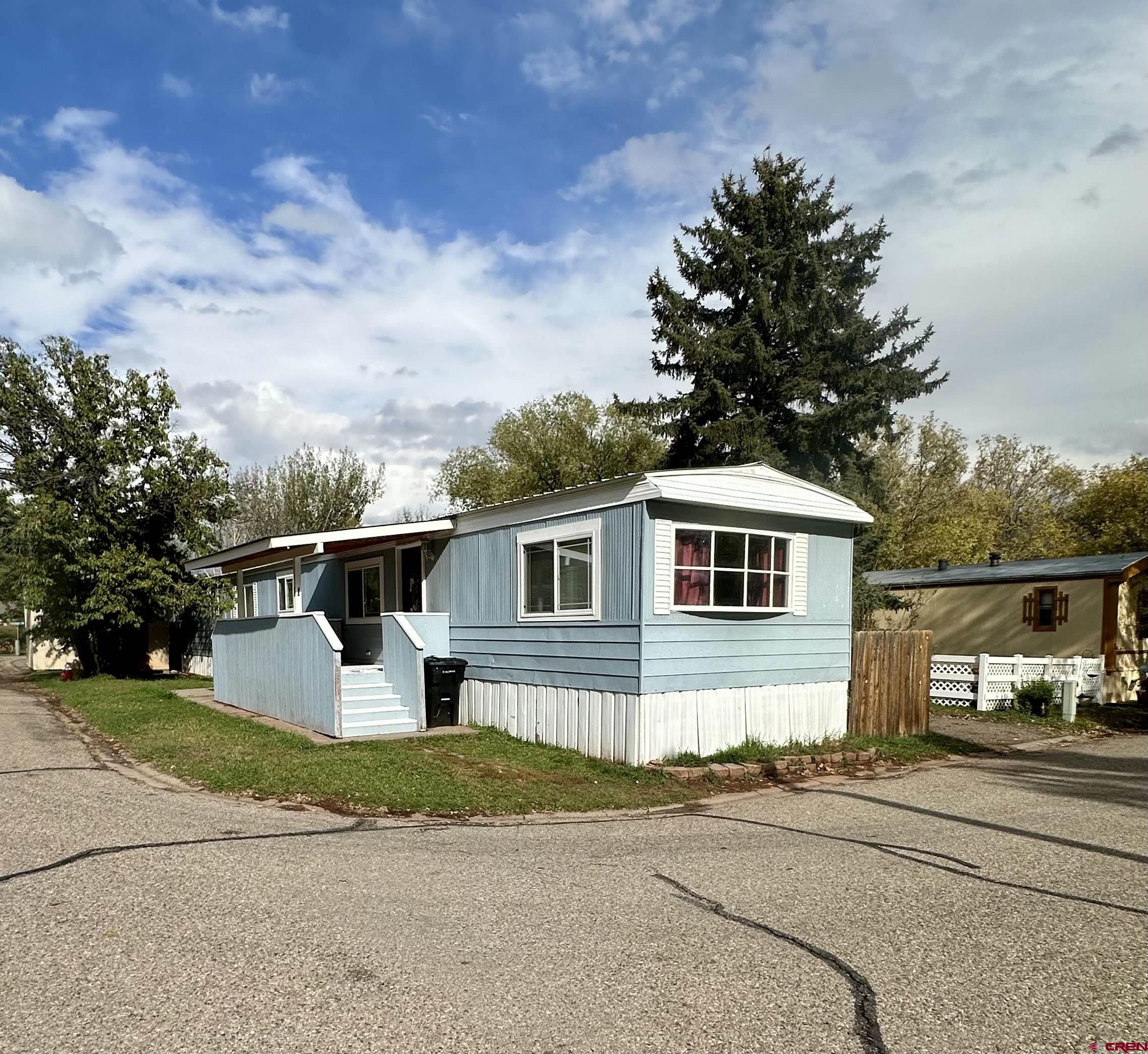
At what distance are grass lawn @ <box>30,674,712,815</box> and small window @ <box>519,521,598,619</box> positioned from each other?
5.73 ft

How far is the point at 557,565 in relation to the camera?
11.2 meters

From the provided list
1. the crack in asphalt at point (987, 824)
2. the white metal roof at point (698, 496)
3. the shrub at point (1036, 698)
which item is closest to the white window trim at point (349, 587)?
the white metal roof at point (698, 496)

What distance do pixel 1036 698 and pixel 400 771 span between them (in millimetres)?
12853

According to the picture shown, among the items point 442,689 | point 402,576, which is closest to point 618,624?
point 442,689

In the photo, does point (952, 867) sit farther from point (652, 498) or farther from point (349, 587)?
point (349, 587)

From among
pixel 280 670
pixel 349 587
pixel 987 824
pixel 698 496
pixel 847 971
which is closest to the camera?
pixel 847 971

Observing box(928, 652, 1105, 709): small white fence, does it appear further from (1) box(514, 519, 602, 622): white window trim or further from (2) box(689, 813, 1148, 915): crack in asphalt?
(2) box(689, 813, 1148, 915): crack in asphalt

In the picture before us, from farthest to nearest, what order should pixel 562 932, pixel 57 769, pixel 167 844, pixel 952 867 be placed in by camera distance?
pixel 57 769, pixel 167 844, pixel 952 867, pixel 562 932

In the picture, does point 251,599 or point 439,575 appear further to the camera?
point 251,599

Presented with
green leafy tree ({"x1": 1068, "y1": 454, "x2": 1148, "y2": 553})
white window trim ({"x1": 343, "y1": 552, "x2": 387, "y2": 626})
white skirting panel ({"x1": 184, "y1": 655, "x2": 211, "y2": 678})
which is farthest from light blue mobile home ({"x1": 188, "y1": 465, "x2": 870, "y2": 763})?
green leafy tree ({"x1": 1068, "y1": 454, "x2": 1148, "y2": 553})

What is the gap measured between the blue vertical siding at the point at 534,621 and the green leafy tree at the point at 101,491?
10830mm

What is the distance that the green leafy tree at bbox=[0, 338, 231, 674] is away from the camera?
21016 mm

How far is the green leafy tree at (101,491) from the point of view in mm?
21016

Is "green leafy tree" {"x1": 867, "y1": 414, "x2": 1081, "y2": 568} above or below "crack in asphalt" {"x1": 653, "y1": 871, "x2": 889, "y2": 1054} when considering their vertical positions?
above
